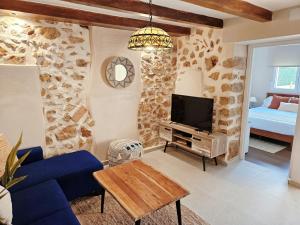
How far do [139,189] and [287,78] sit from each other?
5768 mm

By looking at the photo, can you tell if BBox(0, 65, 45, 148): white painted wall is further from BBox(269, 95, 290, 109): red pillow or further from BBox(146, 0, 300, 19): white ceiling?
BBox(269, 95, 290, 109): red pillow

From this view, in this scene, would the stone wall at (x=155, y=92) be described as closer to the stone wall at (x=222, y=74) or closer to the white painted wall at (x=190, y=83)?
the white painted wall at (x=190, y=83)

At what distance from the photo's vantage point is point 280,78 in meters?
5.96

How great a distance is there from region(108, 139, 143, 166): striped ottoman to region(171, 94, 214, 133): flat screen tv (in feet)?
3.16

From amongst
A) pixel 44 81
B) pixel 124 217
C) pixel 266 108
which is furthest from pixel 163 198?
pixel 266 108

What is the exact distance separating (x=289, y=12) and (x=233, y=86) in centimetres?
119

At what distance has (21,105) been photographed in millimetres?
2703

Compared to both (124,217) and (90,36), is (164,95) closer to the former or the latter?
(90,36)

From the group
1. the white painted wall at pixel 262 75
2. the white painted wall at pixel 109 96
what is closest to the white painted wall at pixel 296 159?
the white painted wall at pixel 109 96

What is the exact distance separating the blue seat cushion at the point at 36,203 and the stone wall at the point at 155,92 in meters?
2.15

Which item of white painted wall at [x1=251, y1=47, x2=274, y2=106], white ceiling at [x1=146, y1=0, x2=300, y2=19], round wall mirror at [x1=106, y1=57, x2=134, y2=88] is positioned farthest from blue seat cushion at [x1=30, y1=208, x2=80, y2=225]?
white painted wall at [x1=251, y1=47, x2=274, y2=106]

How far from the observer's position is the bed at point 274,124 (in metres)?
4.16

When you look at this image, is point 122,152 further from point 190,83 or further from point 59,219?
point 190,83

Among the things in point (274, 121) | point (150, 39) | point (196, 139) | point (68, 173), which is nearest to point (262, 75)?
point (274, 121)
